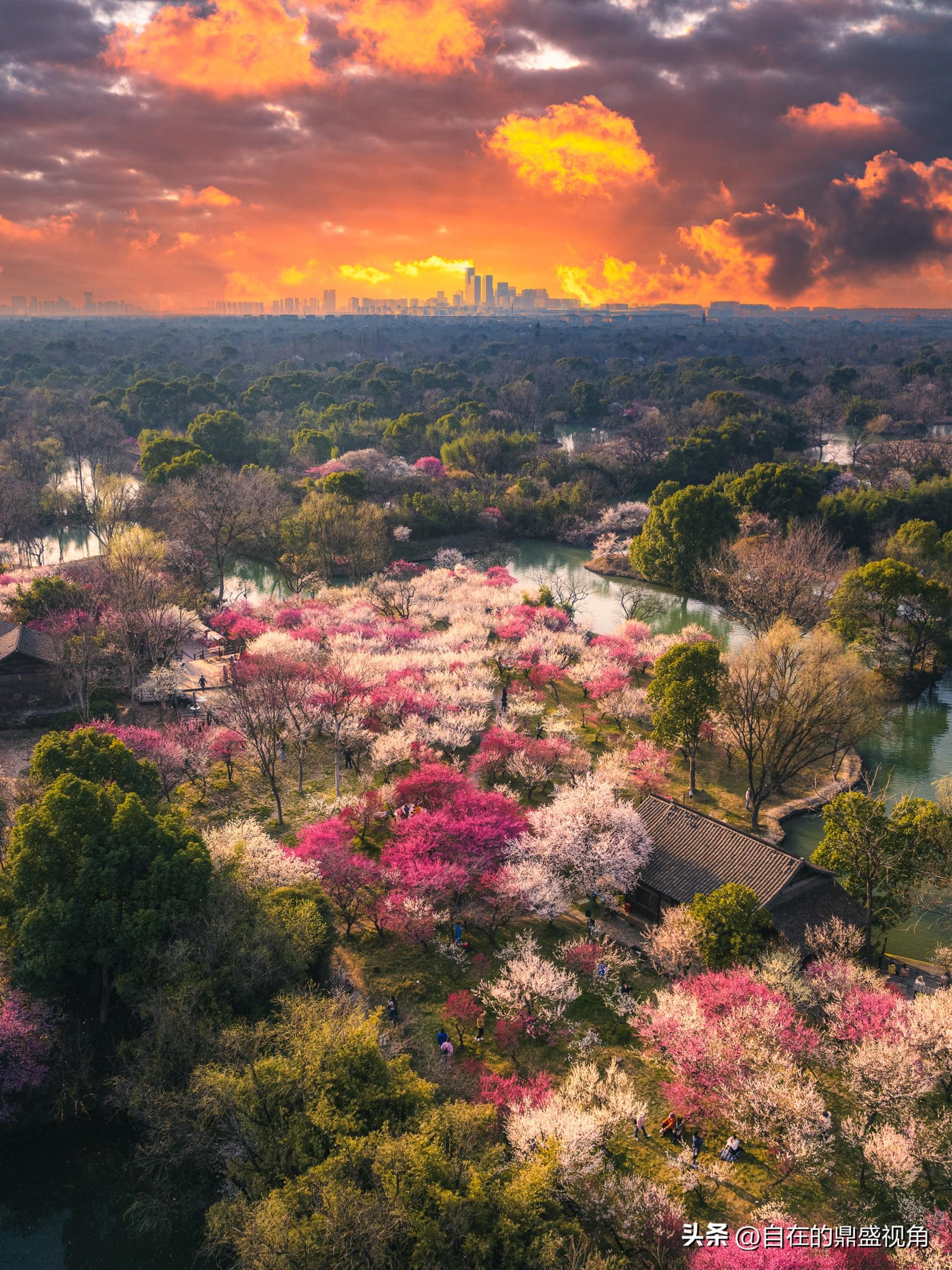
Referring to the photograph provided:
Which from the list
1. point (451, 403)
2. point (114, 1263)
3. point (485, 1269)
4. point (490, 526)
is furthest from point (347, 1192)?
point (451, 403)

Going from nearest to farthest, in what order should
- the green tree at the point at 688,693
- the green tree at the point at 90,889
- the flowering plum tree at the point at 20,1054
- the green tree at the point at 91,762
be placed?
the flowering plum tree at the point at 20,1054
the green tree at the point at 90,889
the green tree at the point at 91,762
the green tree at the point at 688,693

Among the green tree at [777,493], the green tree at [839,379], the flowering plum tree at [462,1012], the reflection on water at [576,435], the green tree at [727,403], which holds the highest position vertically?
the green tree at [839,379]

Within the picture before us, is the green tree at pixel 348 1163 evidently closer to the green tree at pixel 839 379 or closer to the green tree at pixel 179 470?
the green tree at pixel 179 470

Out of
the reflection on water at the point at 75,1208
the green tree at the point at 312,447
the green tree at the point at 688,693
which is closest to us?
the reflection on water at the point at 75,1208

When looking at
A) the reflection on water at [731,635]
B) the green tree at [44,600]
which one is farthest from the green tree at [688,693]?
the green tree at [44,600]

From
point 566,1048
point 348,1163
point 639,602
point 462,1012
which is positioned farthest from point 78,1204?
point 639,602

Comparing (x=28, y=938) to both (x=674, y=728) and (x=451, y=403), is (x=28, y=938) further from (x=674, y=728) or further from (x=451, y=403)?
(x=451, y=403)

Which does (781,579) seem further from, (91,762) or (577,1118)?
(91,762)

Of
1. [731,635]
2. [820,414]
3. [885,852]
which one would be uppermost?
[820,414]
